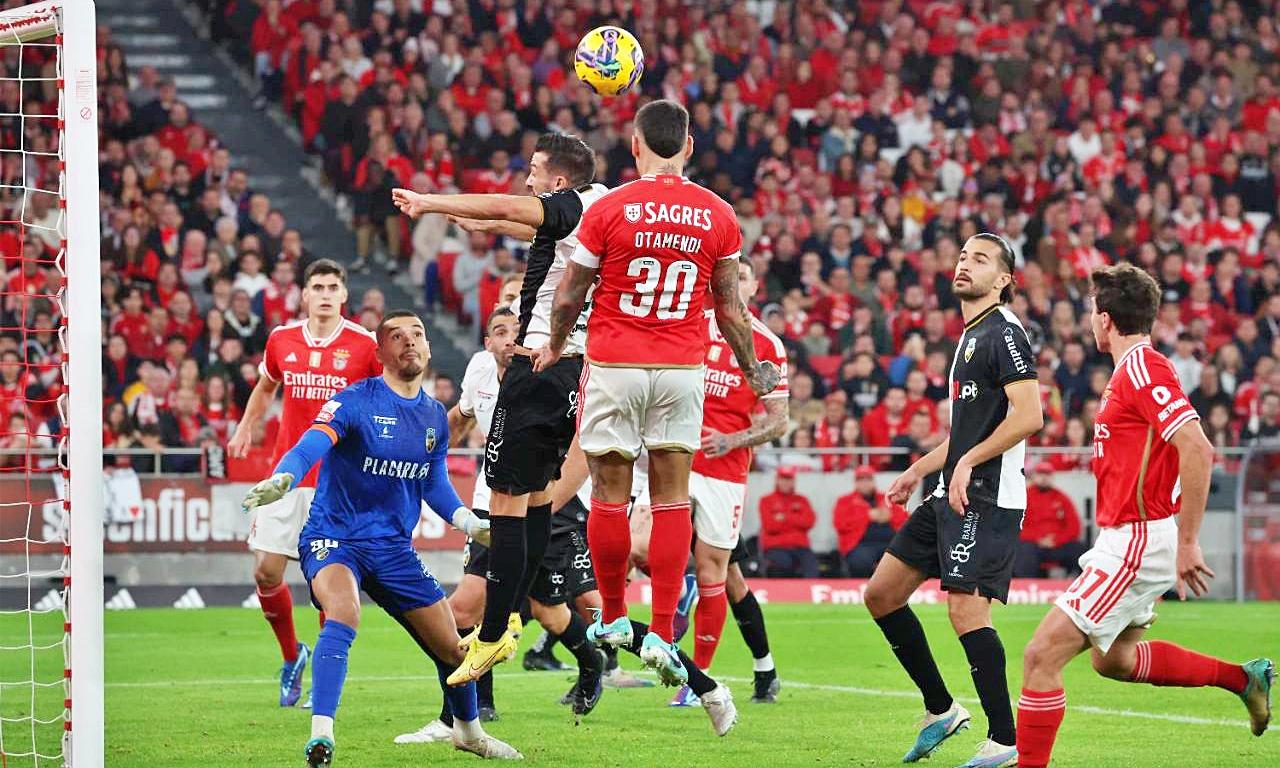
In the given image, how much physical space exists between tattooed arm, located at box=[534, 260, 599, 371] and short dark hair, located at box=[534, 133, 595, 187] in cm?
93

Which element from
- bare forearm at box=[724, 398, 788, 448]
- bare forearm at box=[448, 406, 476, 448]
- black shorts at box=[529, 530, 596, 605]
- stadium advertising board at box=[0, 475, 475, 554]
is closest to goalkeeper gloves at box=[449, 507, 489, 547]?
black shorts at box=[529, 530, 596, 605]

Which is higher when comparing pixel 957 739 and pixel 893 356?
pixel 893 356

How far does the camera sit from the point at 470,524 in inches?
330

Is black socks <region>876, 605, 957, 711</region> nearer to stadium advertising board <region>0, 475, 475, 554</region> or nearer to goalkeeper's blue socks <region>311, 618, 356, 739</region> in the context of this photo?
goalkeeper's blue socks <region>311, 618, 356, 739</region>

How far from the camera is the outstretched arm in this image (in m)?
7.55

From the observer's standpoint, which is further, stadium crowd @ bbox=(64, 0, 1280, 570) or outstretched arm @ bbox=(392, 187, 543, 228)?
stadium crowd @ bbox=(64, 0, 1280, 570)

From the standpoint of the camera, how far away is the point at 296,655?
11.1 metres

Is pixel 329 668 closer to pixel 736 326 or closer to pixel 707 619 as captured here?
pixel 736 326

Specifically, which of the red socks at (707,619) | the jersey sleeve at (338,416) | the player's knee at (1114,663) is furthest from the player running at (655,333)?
the red socks at (707,619)

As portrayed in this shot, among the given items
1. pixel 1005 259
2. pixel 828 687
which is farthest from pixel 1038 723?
pixel 828 687

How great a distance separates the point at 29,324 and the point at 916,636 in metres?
14.4

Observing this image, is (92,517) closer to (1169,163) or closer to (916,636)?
(916,636)

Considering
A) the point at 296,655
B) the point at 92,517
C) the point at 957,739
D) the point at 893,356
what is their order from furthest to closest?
1. the point at 893,356
2. the point at 296,655
3. the point at 957,739
4. the point at 92,517

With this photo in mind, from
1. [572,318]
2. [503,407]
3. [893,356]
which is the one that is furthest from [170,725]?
[893,356]
